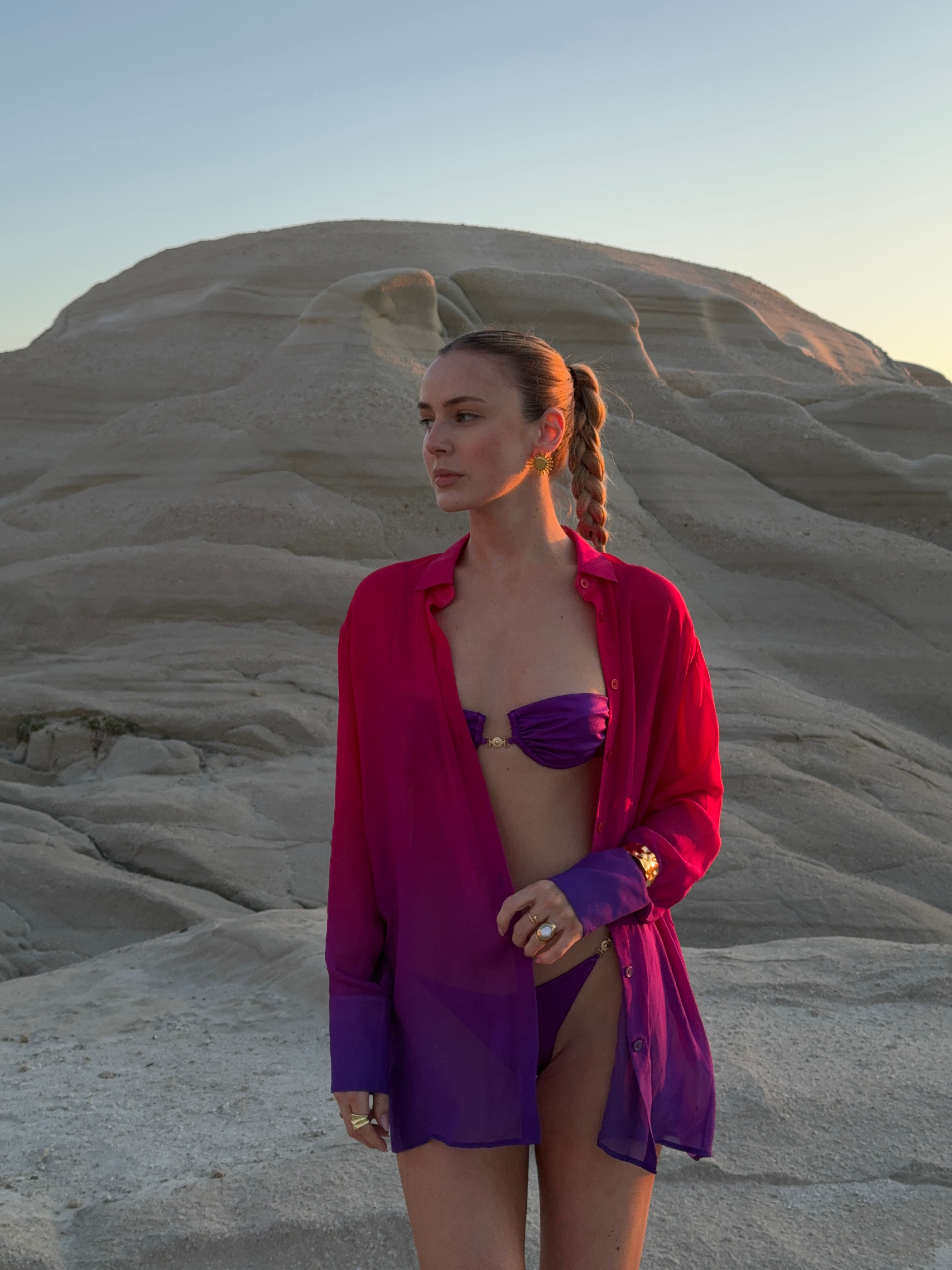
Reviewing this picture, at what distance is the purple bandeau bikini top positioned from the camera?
5.59 ft

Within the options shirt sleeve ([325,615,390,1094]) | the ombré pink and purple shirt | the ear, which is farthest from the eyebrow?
shirt sleeve ([325,615,390,1094])

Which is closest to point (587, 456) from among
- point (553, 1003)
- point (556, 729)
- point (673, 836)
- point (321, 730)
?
point (556, 729)

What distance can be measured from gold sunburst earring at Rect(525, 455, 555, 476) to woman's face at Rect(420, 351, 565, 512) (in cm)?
4

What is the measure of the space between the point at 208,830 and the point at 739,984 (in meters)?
3.81

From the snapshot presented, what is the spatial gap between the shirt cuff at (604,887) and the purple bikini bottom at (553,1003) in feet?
0.28

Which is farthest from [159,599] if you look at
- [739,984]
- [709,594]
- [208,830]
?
[739,984]

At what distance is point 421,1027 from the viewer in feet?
5.42

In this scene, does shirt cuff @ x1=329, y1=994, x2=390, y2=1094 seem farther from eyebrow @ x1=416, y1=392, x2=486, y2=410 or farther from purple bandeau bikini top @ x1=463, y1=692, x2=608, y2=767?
eyebrow @ x1=416, y1=392, x2=486, y2=410

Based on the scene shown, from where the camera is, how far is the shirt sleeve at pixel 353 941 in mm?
1640

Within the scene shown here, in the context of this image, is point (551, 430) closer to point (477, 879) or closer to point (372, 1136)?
point (477, 879)

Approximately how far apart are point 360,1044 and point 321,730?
736cm

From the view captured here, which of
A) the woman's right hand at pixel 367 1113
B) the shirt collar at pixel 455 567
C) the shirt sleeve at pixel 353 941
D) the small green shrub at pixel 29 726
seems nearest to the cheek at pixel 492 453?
the shirt collar at pixel 455 567

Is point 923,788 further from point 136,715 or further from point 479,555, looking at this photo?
point 479,555

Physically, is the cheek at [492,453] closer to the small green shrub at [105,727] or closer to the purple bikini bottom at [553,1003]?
the purple bikini bottom at [553,1003]
